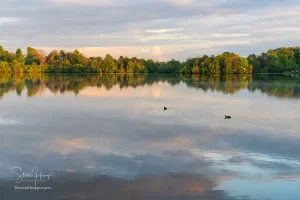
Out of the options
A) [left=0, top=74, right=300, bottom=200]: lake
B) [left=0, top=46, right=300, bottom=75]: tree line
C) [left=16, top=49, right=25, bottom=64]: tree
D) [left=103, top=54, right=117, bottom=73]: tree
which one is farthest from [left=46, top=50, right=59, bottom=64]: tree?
[left=0, top=74, right=300, bottom=200]: lake

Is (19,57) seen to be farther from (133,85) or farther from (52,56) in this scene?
(133,85)

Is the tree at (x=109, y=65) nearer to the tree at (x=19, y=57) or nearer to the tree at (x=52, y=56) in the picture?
the tree at (x=52, y=56)

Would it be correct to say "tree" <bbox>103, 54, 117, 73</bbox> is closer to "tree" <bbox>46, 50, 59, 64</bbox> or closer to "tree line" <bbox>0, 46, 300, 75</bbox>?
"tree line" <bbox>0, 46, 300, 75</bbox>

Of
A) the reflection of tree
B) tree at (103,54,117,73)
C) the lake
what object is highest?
tree at (103,54,117,73)

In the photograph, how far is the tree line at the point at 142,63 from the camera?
3268 inches

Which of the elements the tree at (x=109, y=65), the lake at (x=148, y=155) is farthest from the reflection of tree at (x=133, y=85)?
the tree at (x=109, y=65)

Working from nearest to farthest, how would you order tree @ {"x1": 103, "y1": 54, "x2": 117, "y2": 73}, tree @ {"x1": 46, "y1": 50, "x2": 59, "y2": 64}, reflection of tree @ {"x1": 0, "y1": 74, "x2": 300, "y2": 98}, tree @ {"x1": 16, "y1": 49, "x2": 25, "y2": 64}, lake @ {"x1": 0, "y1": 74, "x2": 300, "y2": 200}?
lake @ {"x1": 0, "y1": 74, "x2": 300, "y2": 200} < reflection of tree @ {"x1": 0, "y1": 74, "x2": 300, "y2": 98} < tree @ {"x1": 16, "y1": 49, "x2": 25, "y2": 64} < tree @ {"x1": 103, "y1": 54, "x2": 117, "y2": 73} < tree @ {"x1": 46, "y1": 50, "x2": 59, "y2": 64}

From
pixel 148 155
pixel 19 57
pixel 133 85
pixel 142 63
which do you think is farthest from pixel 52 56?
pixel 148 155

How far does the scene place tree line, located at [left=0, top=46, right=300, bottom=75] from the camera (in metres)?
83.0

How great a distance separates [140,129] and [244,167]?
486 cm

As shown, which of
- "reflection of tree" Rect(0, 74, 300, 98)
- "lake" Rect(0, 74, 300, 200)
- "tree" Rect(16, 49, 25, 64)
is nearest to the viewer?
"lake" Rect(0, 74, 300, 200)

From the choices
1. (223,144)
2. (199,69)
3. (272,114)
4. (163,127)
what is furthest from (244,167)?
(199,69)

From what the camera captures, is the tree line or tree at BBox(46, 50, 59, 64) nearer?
the tree line

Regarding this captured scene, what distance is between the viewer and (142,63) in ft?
328
